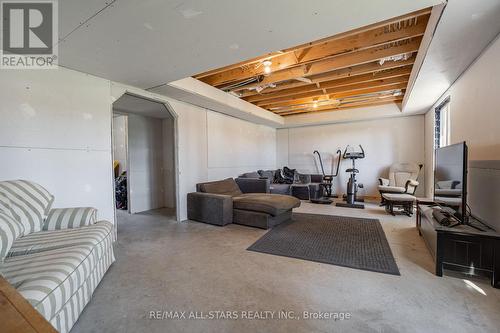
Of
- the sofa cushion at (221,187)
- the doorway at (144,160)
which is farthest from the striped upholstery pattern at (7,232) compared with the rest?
the doorway at (144,160)

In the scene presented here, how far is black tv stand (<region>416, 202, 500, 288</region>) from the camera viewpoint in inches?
76.7

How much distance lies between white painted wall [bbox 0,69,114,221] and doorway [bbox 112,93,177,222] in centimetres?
158

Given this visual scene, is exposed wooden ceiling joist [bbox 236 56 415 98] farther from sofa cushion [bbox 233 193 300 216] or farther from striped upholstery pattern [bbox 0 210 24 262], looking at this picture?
striped upholstery pattern [bbox 0 210 24 262]

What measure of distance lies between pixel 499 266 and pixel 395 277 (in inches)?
32.5

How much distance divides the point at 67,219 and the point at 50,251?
0.68m

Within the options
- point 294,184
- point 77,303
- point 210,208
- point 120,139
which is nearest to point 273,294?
point 77,303

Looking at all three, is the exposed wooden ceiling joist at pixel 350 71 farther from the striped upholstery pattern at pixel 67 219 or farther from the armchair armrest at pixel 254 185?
the striped upholstery pattern at pixel 67 219

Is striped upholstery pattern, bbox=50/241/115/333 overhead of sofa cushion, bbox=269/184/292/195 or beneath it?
beneath

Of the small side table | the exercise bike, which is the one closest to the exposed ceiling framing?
the exercise bike

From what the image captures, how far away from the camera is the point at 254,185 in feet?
16.6

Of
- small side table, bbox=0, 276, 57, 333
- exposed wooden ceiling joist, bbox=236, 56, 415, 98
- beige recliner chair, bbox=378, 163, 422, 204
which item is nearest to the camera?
small side table, bbox=0, 276, 57, 333

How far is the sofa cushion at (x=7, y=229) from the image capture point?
152 cm

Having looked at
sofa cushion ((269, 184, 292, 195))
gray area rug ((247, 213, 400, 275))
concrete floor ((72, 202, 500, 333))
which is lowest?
concrete floor ((72, 202, 500, 333))

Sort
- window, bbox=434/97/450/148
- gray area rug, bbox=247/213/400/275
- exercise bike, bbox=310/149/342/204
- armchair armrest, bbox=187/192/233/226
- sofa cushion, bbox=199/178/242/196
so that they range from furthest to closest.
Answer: exercise bike, bbox=310/149/342/204 < window, bbox=434/97/450/148 < sofa cushion, bbox=199/178/242/196 < armchair armrest, bbox=187/192/233/226 < gray area rug, bbox=247/213/400/275
